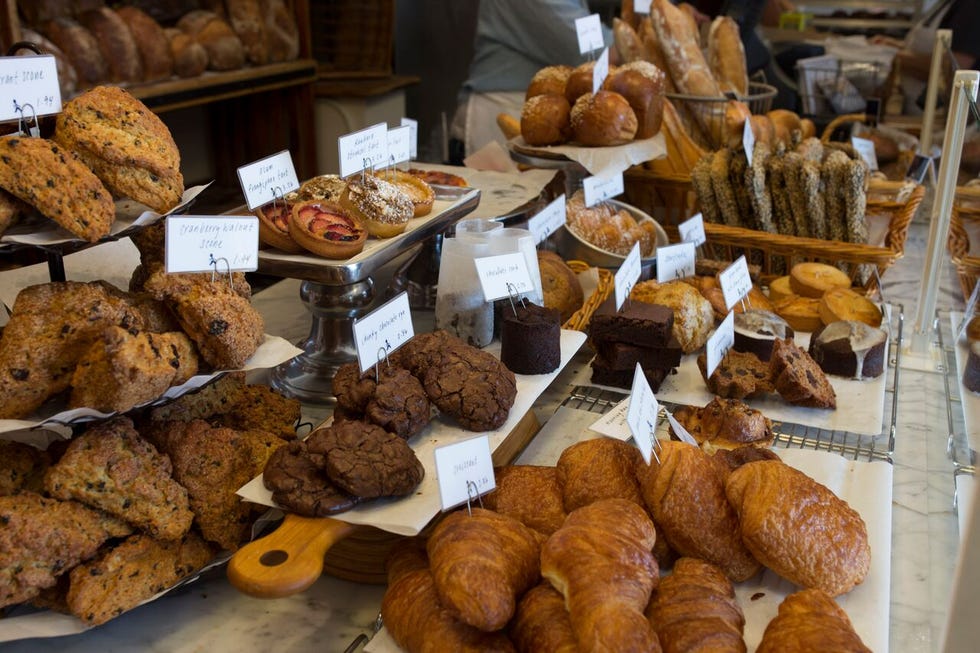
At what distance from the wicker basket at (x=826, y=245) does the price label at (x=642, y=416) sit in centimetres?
120

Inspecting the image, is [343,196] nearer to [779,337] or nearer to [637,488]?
[637,488]

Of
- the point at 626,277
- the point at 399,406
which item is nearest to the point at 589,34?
the point at 626,277

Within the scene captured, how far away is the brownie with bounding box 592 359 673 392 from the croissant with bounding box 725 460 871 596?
62 cm

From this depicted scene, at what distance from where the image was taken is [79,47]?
332 cm

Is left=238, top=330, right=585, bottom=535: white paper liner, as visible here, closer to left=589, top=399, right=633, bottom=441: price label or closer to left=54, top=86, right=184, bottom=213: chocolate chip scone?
left=589, top=399, right=633, bottom=441: price label

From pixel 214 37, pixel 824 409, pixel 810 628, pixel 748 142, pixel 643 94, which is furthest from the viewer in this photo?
pixel 214 37

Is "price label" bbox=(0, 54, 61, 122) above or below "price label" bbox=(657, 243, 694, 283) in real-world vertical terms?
above

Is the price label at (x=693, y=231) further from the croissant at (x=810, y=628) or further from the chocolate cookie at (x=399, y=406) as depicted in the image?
the croissant at (x=810, y=628)

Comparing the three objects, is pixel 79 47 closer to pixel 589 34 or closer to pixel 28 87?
pixel 589 34

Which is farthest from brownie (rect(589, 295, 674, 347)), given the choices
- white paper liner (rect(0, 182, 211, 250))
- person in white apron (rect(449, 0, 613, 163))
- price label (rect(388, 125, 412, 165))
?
person in white apron (rect(449, 0, 613, 163))

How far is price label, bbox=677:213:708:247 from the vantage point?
99.7 inches

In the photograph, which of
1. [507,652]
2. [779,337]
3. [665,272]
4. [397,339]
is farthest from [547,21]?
[507,652]

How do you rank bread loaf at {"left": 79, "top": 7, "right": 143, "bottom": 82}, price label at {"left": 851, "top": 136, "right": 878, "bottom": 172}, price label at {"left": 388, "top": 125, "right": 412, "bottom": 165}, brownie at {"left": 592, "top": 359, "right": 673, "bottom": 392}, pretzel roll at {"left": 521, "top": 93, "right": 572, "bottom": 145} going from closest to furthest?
brownie at {"left": 592, "top": 359, "right": 673, "bottom": 392}
price label at {"left": 388, "top": 125, "right": 412, "bottom": 165}
pretzel roll at {"left": 521, "top": 93, "right": 572, "bottom": 145}
price label at {"left": 851, "top": 136, "right": 878, "bottom": 172}
bread loaf at {"left": 79, "top": 7, "right": 143, "bottom": 82}

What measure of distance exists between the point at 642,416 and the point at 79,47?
288 cm
